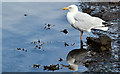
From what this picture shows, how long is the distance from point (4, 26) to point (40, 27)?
160cm

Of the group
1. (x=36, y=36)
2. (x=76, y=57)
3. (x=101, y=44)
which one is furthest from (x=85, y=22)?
(x=36, y=36)

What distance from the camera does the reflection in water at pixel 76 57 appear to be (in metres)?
8.87

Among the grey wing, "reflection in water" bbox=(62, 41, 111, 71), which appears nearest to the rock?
"reflection in water" bbox=(62, 41, 111, 71)

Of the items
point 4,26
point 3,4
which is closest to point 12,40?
point 4,26

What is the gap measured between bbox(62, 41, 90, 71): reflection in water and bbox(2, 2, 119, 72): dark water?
176mm

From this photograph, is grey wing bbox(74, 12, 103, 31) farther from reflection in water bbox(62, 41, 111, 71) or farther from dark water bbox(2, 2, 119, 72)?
reflection in water bbox(62, 41, 111, 71)

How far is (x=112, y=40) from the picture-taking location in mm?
10438

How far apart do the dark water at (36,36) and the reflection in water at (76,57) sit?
6.9 inches

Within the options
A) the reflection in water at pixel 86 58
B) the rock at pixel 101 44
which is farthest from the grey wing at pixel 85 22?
the reflection in water at pixel 86 58

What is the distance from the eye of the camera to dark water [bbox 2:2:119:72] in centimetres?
919

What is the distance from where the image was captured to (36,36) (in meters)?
11.1

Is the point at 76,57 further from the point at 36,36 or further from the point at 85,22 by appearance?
the point at 36,36

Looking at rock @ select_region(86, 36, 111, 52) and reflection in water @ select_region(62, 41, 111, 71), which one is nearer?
reflection in water @ select_region(62, 41, 111, 71)

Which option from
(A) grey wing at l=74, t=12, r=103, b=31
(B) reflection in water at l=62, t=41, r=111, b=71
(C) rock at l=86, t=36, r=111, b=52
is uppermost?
(A) grey wing at l=74, t=12, r=103, b=31
